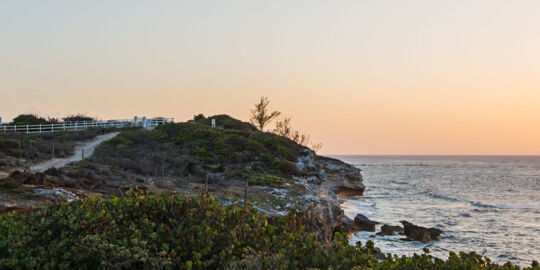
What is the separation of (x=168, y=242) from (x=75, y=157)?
2316 centimetres

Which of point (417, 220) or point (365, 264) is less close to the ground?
point (365, 264)

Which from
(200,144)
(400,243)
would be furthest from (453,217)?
(200,144)

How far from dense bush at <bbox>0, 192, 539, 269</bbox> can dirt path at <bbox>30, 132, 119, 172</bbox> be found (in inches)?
643

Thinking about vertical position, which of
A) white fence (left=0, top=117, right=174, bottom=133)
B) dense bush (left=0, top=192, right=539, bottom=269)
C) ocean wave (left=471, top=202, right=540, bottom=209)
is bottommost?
ocean wave (left=471, top=202, right=540, bottom=209)

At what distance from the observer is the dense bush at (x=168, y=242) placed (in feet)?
18.7

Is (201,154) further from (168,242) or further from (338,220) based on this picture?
(168,242)

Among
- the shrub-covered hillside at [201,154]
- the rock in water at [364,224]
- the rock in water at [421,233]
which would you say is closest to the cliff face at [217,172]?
the shrub-covered hillside at [201,154]

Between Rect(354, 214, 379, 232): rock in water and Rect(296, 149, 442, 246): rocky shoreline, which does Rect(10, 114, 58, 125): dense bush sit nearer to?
Rect(296, 149, 442, 246): rocky shoreline

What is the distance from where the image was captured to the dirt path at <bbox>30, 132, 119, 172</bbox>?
21781 mm

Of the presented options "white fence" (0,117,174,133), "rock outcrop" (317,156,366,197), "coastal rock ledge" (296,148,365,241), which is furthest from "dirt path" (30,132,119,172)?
"rock outcrop" (317,156,366,197)

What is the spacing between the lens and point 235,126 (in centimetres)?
4619

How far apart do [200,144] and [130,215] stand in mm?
26560

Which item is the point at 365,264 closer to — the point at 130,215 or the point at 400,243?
the point at 130,215

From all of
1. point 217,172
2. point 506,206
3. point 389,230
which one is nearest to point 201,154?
point 217,172
